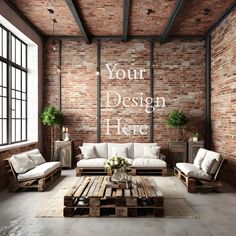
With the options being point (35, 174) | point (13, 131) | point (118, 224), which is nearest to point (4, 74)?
point (13, 131)

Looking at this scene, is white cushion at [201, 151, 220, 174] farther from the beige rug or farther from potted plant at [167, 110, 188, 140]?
potted plant at [167, 110, 188, 140]

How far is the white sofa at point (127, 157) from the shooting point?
7180 millimetres

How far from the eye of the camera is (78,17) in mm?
6758

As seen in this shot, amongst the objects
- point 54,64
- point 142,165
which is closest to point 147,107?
point 142,165

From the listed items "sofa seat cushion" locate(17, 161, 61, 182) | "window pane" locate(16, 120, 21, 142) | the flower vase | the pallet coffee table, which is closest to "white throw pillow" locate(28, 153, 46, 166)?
"sofa seat cushion" locate(17, 161, 61, 182)

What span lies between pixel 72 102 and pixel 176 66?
372 cm

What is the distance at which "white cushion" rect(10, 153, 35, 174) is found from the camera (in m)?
5.71

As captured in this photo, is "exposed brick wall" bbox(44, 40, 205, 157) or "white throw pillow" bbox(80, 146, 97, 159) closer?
"white throw pillow" bbox(80, 146, 97, 159)

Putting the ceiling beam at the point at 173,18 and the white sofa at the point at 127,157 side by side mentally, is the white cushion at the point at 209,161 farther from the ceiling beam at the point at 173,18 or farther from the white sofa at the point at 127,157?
the ceiling beam at the point at 173,18

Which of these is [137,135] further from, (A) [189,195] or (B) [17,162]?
(B) [17,162]

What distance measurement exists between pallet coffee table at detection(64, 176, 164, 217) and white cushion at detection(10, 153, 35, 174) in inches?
68.9

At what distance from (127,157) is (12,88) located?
3881 mm

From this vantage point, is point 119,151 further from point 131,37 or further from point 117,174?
point 131,37

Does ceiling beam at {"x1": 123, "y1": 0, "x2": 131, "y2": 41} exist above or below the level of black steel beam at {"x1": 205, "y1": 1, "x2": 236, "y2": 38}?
below
